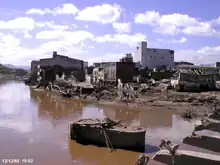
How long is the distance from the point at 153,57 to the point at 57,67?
75.9ft

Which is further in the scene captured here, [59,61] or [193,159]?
[59,61]

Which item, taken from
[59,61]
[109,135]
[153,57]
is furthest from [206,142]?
[59,61]

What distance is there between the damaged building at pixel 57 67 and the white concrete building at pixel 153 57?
1478 cm

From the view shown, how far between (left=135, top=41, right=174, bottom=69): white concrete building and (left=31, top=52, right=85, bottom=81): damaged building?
1478 cm

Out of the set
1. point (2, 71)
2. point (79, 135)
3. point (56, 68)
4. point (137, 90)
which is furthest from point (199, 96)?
point (2, 71)

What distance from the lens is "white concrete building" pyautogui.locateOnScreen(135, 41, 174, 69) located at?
7750 centimetres

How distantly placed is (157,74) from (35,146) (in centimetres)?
4010

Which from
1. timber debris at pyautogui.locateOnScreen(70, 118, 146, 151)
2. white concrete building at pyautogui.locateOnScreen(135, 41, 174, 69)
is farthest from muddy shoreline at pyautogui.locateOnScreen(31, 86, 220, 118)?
white concrete building at pyautogui.locateOnScreen(135, 41, 174, 69)

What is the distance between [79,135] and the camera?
61.1 ft

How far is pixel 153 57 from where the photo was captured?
7906 cm

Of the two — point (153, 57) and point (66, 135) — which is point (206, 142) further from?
point (153, 57)

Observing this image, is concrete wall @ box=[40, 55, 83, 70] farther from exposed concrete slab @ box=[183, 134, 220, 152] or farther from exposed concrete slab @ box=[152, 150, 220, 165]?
exposed concrete slab @ box=[152, 150, 220, 165]

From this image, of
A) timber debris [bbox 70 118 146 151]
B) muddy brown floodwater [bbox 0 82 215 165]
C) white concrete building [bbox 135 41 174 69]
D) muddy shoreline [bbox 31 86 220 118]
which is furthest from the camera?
white concrete building [bbox 135 41 174 69]

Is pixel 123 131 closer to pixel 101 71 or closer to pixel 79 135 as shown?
pixel 79 135
